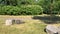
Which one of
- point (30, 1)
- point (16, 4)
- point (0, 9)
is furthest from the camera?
point (30, 1)

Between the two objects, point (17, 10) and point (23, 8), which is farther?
point (23, 8)

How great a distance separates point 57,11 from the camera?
62.0 ft

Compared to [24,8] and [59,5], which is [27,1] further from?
[59,5]

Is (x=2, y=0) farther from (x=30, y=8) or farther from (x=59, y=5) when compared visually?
(x=59, y=5)

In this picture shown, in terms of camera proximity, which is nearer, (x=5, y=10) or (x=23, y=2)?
(x=5, y=10)

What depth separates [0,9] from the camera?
53.8 ft

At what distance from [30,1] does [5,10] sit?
4.11 meters

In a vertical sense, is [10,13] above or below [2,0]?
below

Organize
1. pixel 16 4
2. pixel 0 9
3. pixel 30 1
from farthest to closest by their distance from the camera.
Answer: pixel 30 1
pixel 16 4
pixel 0 9

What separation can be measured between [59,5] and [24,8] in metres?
4.70

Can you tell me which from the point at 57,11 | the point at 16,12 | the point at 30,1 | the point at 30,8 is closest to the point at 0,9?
the point at 16,12

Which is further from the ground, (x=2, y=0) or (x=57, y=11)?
(x=2, y=0)

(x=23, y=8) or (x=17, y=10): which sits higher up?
(x=23, y=8)

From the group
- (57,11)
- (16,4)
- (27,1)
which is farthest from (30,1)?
(57,11)
